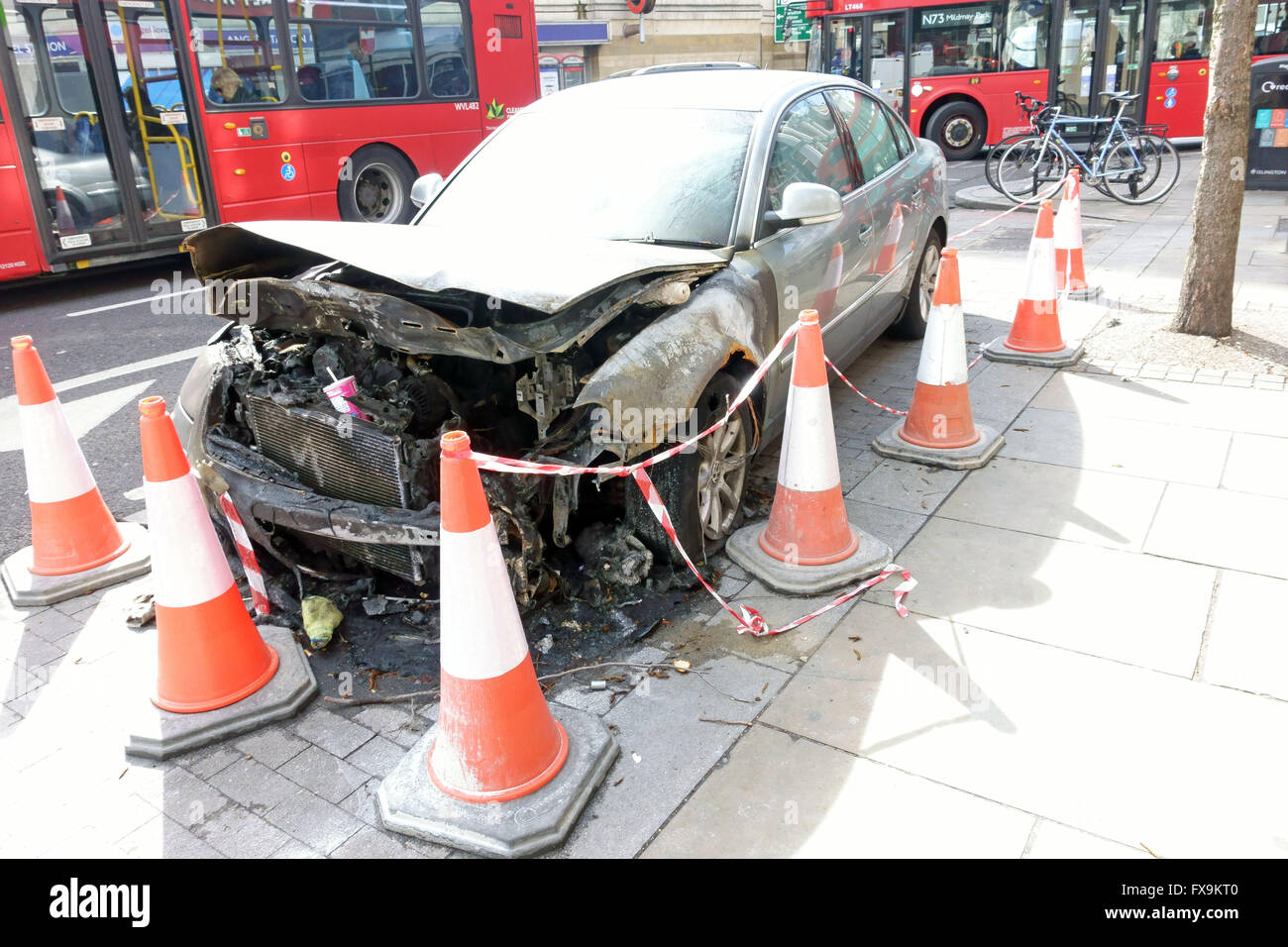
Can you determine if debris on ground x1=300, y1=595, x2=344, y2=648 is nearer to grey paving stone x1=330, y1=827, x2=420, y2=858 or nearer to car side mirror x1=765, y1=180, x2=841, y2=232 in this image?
grey paving stone x1=330, y1=827, x2=420, y2=858

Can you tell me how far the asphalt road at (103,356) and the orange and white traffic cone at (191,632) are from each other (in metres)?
1.87

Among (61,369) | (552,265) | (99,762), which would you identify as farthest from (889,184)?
(61,369)

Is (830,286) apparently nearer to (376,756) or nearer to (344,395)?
(344,395)

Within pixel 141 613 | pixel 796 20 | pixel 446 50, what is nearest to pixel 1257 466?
pixel 141 613

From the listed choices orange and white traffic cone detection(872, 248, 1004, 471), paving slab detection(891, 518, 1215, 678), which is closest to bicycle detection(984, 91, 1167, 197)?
orange and white traffic cone detection(872, 248, 1004, 471)

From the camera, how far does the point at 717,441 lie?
152 inches

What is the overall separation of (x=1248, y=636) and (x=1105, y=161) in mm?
10672

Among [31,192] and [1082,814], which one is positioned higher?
[31,192]

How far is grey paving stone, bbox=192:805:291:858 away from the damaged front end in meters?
0.96

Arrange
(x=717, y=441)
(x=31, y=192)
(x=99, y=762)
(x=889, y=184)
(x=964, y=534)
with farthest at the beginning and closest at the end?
(x=31, y=192)
(x=889, y=184)
(x=964, y=534)
(x=717, y=441)
(x=99, y=762)

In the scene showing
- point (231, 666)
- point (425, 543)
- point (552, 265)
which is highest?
point (552, 265)

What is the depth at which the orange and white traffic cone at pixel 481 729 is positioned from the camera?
2.54 metres
